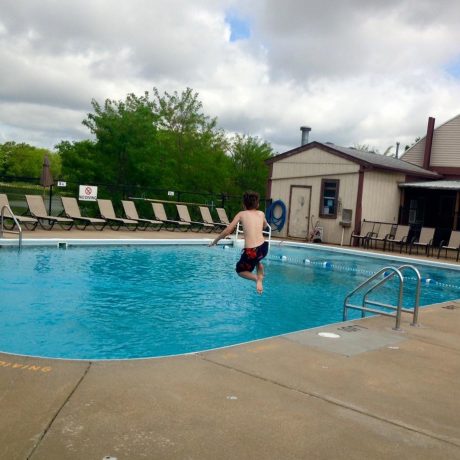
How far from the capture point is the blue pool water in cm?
611

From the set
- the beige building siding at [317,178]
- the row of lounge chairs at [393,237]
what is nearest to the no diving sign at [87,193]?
the beige building siding at [317,178]

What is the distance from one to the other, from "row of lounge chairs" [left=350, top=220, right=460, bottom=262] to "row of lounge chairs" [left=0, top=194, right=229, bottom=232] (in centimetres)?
507

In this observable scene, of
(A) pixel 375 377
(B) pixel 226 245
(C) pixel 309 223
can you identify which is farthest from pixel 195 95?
(A) pixel 375 377

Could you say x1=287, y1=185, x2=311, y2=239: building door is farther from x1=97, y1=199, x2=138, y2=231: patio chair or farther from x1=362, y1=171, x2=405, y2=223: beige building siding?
x1=97, y1=199, x2=138, y2=231: patio chair

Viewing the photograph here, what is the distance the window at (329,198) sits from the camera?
18.4 meters

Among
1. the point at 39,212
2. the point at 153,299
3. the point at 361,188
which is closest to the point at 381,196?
the point at 361,188

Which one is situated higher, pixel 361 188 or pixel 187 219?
pixel 361 188

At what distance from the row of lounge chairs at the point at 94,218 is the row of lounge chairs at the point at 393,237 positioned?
16.6 ft

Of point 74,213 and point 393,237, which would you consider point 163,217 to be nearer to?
point 74,213

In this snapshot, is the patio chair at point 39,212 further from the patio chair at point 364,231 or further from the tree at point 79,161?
the patio chair at point 364,231

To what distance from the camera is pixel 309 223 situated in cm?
1903

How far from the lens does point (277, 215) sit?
66.2ft

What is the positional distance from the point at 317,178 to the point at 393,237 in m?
3.63

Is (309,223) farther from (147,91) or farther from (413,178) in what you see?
(147,91)
